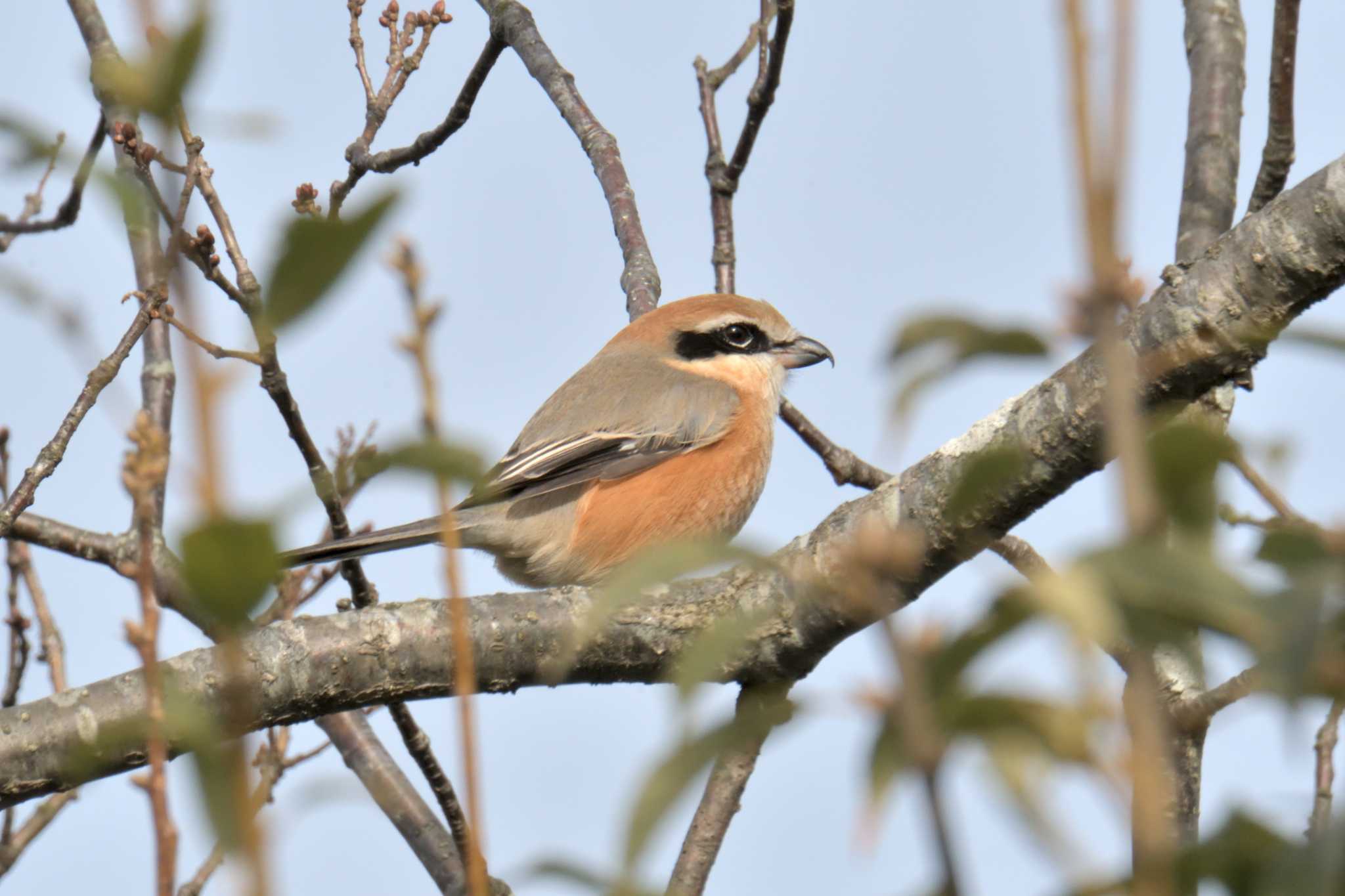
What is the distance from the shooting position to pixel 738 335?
501 centimetres

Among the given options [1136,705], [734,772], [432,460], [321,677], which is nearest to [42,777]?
[321,677]

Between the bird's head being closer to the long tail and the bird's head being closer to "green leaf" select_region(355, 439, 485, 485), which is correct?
the long tail

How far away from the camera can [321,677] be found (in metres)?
2.44

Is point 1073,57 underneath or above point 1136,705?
above

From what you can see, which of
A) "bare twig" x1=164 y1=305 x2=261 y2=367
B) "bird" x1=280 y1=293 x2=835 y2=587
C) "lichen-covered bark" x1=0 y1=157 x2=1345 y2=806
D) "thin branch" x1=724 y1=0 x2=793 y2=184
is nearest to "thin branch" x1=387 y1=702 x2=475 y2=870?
"lichen-covered bark" x1=0 y1=157 x2=1345 y2=806

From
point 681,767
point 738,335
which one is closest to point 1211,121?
point 738,335

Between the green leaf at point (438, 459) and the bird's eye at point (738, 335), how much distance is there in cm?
416

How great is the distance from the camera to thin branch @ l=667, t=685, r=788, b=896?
7.81ft

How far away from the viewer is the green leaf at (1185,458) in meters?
0.73

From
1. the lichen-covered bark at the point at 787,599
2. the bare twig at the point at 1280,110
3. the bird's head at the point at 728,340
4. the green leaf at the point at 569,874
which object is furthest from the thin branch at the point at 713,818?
the bird's head at the point at 728,340

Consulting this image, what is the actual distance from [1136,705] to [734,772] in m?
1.97

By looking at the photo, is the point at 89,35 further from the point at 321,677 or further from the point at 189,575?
the point at 189,575

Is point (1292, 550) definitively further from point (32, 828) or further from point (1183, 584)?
point (32, 828)

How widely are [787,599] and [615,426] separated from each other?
2.17 m
